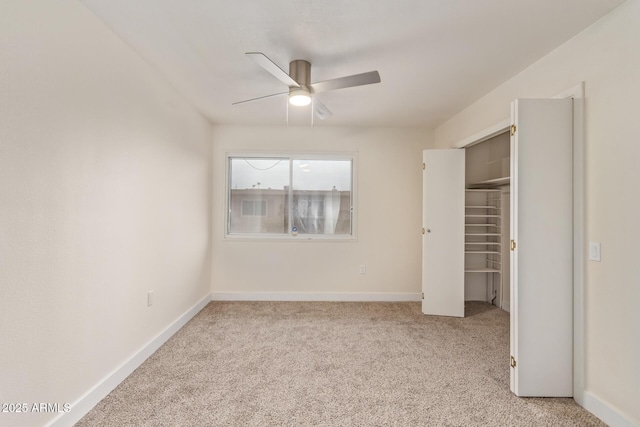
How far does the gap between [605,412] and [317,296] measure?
292 cm

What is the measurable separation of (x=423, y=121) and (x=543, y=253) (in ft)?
7.94

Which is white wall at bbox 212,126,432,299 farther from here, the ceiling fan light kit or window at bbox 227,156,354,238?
the ceiling fan light kit

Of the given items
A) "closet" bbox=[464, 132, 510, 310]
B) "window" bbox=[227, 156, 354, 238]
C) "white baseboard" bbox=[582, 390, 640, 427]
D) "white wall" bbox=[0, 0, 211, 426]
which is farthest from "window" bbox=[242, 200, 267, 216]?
"white baseboard" bbox=[582, 390, 640, 427]

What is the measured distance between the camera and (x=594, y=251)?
1.81 metres

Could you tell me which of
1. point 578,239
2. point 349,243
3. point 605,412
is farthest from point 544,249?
point 349,243

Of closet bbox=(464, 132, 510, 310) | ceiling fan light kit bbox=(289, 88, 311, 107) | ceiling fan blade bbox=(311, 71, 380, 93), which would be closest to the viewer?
ceiling fan blade bbox=(311, 71, 380, 93)

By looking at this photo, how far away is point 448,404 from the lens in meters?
1.87

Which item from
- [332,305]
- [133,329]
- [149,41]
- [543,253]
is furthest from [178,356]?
[543,253]

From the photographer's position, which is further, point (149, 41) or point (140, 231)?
point (140, 231)

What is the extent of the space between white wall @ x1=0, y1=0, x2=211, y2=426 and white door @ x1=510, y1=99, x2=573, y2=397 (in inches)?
110

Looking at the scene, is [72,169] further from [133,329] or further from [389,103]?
[389,103]

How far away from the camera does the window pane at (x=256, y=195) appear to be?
4.19 metres

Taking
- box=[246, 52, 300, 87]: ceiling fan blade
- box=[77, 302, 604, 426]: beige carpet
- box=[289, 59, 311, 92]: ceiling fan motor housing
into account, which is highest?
box=[289, 59, 311, 92]: ceiling fan motor housing

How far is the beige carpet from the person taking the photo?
1.74m
